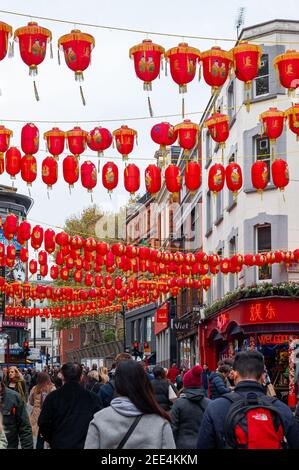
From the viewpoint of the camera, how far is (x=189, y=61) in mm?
15719

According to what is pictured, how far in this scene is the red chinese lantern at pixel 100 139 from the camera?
1859cm

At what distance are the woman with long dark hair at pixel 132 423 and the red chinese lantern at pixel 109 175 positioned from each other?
15.6 metres

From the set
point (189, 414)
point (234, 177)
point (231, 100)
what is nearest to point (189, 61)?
point (234, 177)

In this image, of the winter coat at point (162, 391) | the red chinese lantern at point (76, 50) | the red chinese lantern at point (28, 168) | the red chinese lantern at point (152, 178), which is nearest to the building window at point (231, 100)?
the red chinese lantern at point (152, 178)

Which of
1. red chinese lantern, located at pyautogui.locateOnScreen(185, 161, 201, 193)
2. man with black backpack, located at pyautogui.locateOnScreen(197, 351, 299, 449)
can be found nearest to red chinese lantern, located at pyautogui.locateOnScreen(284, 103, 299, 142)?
red chinese lantern, located at pyautogui.locateOnScreen(185, 161, 201, 193)

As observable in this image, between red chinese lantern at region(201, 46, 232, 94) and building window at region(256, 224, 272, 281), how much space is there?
53.2 feet

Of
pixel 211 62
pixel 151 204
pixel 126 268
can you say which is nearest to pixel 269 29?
pixel 126 268

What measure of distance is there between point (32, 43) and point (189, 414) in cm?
776

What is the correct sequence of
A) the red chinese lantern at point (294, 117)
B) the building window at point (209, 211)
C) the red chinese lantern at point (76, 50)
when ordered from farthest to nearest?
the building window at point (209, 211)
the red chinese lantern at point (294, 117)
the red chinese lantern at point (76, 50)

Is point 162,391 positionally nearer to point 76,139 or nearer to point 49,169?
point 76,139

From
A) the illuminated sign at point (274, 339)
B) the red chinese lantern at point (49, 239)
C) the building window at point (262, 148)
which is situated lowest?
the illuminated sign at point (274, 339)

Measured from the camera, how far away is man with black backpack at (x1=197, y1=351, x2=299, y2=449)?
5656mm

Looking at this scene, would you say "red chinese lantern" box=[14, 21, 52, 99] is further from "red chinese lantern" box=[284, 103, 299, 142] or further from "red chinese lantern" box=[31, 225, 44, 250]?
"red chinese lantern" box=[31, 225, 44, 250]

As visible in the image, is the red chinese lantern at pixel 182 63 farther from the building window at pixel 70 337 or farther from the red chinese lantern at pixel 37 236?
the building window at pixel 70 337
